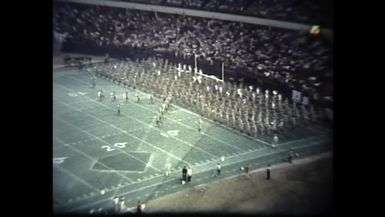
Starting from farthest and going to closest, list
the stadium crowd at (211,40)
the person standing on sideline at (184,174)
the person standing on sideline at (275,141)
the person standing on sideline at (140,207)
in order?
the person standing on sideline at (275,141) → the stadium crowd at (211,40) → the person standing on sideline at (184,174) → the person standing on sideline at (140,207)

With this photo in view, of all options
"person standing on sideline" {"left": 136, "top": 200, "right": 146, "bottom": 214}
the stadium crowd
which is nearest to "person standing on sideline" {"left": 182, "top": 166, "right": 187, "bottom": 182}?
"person standing on sideline" {"left": 136, "top": 200, "right": 146, "bottom": 214}

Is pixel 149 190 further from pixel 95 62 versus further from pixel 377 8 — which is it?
pixel 377 8

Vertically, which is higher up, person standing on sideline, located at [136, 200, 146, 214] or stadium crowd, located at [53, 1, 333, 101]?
stadium crowd, located at [53, 1, 333, 101]

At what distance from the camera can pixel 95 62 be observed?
8875 millimetres

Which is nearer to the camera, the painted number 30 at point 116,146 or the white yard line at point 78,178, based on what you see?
the white yard line at point 78,178

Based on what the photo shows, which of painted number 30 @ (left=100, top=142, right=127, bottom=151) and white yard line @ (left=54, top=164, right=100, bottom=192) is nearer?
white yard line @ (left=54, top=164, right=100, bottom=192)

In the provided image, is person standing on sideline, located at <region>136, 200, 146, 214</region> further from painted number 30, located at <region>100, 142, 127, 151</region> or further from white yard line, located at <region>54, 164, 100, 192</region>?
painted number 30, located at <region>100, 142, 127, 151</region>

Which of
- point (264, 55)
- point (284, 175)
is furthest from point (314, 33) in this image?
point (284, 175)

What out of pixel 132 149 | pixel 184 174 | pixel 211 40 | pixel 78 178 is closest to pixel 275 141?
pixel 184 174

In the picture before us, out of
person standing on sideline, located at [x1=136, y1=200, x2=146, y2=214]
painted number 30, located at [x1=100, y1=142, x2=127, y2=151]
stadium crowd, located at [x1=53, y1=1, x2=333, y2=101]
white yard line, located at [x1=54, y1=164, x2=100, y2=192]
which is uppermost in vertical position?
stadium crowd, located at [x1=53, y1=1, x2=333, y2=101]

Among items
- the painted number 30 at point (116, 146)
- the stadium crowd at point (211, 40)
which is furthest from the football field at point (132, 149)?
the stadium crowd at point (211, 40)

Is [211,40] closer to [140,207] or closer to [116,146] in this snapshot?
[116,146]

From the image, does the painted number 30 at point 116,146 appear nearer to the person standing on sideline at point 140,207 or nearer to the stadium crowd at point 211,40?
the person standing on sideline at point 140,207

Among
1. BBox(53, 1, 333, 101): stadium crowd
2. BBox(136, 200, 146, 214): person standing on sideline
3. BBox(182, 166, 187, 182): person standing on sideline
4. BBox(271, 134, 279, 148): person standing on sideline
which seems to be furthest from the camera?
BBox(271, 134, 279, 148): person standing on sideline
